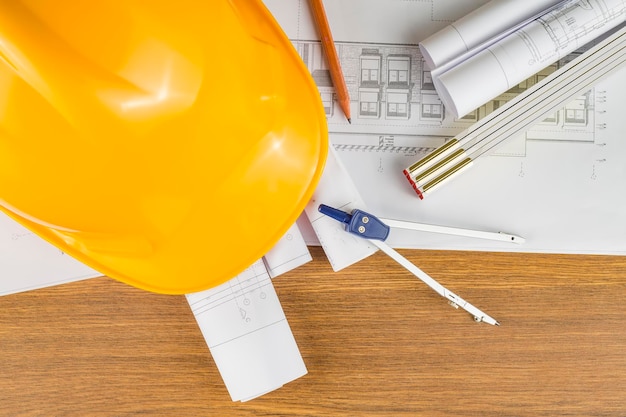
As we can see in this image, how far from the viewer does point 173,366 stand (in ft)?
1.72

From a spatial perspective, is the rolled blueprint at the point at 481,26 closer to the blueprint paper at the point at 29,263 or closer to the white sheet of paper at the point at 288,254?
the white sheet of paper at the point at 288,254

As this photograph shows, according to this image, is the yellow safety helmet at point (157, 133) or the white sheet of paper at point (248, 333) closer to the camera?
the yellow safety helmet at point (157, 133)

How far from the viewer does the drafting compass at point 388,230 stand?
49cm

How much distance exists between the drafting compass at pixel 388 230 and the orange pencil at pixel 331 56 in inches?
3.9

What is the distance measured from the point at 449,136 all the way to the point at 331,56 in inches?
5.4

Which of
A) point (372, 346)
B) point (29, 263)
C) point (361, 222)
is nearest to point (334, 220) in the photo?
point (361, 222)

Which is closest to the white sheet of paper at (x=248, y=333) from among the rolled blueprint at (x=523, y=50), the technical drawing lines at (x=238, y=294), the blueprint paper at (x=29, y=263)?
the technical drawing lines at (x=238, y=294)

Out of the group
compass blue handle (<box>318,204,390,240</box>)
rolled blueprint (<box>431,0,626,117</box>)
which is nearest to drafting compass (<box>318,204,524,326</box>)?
compass blue handle (<box>318,204,390,240</box>)

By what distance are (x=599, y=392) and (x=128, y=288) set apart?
47cm

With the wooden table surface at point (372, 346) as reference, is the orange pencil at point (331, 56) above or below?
above

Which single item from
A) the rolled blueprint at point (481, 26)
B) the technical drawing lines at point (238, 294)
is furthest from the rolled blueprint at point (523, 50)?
the technical drawing lines at point (238, 294)

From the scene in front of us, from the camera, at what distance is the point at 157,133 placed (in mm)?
354

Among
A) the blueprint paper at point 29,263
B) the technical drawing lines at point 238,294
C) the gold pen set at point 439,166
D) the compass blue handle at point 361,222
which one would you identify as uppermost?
the gold pen set at point 439,166

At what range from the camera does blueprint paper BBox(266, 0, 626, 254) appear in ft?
1.69
